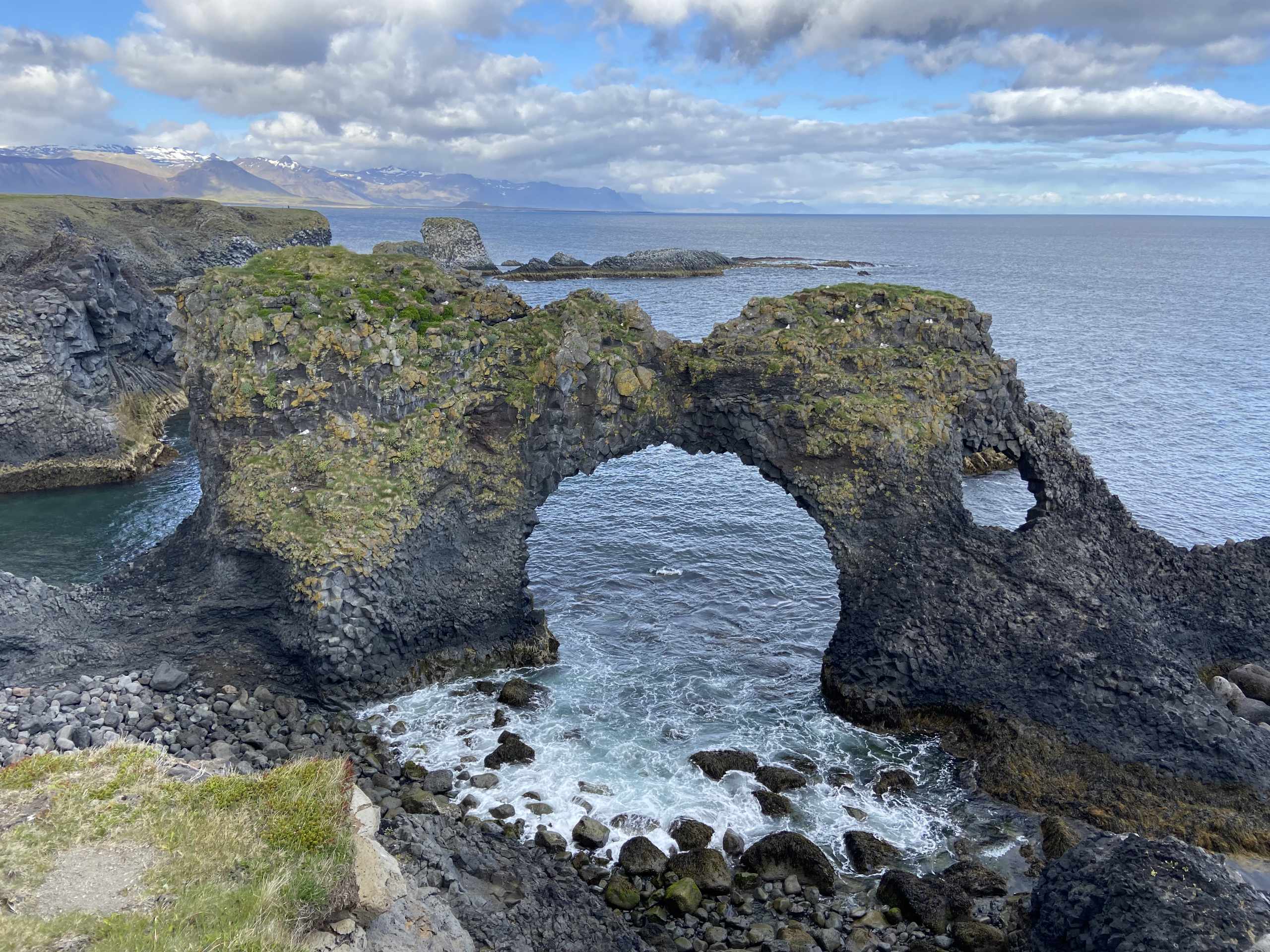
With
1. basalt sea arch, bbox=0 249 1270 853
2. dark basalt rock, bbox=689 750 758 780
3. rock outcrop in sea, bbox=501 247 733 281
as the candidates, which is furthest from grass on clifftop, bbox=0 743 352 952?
rock outcrop in sea, bbox=501 247 733 281

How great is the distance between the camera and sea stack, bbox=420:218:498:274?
161375 mm

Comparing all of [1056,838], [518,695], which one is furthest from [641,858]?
[1056,838]

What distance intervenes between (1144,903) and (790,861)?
8827 mm

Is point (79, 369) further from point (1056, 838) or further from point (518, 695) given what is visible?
point (1056, 838)

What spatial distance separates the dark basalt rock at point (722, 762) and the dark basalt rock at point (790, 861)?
367cm

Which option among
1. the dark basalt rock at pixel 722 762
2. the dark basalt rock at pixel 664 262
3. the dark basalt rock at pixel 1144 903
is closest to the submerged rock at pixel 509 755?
the dark basalt rock at pixel 722 762

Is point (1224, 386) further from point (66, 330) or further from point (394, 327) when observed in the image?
point (66, 330)

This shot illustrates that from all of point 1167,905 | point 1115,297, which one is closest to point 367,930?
point 1167,905

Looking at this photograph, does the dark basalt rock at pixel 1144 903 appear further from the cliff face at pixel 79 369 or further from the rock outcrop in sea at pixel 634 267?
the rock outcrop in sea at pixel 634 267

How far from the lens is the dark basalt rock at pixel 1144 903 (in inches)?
690

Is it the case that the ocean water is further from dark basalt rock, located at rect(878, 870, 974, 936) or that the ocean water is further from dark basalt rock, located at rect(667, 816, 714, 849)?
dark basalt rock, located at rect(878, 870, 974, 936)

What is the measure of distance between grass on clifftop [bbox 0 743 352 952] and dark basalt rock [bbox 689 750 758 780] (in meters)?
13.2

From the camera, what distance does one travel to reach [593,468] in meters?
34.3

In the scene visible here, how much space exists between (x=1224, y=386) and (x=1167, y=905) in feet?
262
